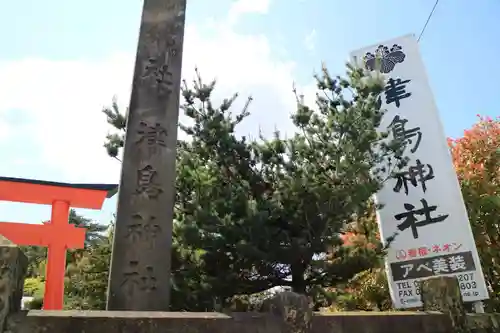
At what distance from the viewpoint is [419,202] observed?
22.3ft

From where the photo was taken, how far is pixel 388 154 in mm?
5828

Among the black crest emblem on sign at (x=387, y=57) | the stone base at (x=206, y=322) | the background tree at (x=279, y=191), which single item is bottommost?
the stone base at (x=206, y=322)

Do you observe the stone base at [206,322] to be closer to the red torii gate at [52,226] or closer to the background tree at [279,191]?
the background tree at [279,191]

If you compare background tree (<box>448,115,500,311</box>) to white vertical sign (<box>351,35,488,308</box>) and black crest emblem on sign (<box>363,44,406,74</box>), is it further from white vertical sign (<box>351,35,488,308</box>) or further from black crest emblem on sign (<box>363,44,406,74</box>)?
black crest emblem on sign (<box>363,44,406,74</box>)

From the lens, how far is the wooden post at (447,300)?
380cm

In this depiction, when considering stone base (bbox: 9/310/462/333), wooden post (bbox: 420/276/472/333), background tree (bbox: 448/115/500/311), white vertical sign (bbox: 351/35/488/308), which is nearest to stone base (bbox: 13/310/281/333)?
stone base (bbox: 9/310/462/333)

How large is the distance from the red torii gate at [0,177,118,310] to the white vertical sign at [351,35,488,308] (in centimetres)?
553

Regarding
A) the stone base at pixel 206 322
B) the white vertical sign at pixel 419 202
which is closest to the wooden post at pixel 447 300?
the stone base at pixel 206 322

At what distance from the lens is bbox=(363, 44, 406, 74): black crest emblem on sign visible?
306 inches

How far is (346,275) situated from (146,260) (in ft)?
8.07

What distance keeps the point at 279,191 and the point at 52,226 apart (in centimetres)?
536

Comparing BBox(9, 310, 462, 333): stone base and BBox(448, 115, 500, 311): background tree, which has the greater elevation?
BBox(448, 115, 500, 311): background tree

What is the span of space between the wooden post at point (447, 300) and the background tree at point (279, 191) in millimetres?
1342

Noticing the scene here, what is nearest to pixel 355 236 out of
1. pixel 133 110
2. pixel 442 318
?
pixel 442 318
